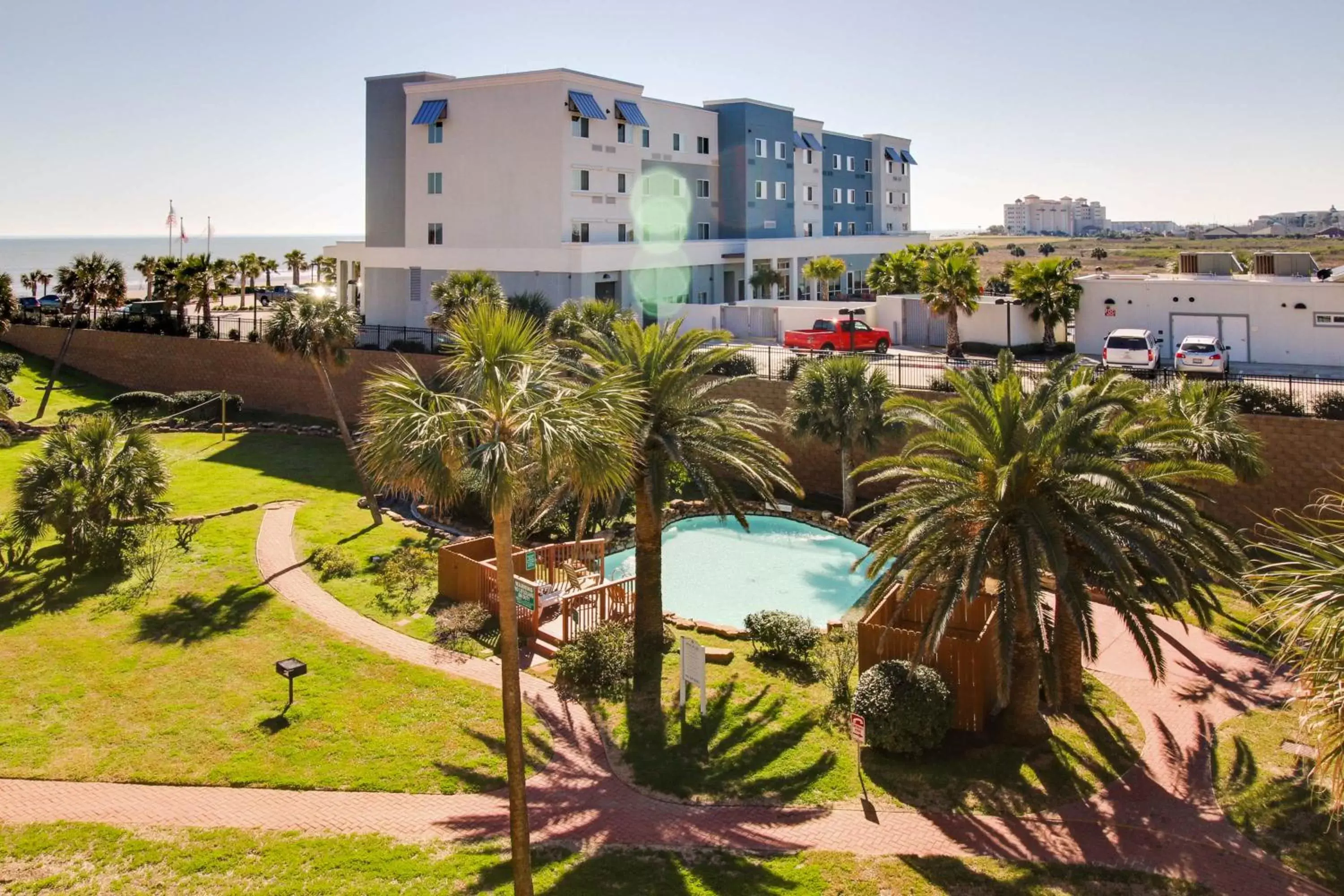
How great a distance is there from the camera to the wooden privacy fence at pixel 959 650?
664 inches

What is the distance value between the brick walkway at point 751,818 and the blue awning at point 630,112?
1628 inches

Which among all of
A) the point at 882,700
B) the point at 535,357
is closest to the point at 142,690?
the point at 535,357

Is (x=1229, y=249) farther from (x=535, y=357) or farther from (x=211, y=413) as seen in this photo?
(x=535, y=357)

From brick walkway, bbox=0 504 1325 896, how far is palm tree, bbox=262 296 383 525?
15.3 metres

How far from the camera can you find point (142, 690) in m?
18.6

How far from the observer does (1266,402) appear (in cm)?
2623

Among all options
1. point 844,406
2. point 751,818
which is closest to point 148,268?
point 844,406

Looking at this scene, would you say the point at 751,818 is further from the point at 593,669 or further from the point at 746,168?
the point at 746,168

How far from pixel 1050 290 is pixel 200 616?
3571 centimetres

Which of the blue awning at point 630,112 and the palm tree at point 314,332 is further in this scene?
the blue awning at point 630,112

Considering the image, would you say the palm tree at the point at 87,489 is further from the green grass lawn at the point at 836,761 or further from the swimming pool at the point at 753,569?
the green grass lawn at the point at 836,761

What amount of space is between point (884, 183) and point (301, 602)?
2671 inches

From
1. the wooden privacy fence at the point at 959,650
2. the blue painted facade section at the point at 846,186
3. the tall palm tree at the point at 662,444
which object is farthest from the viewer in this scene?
the blue painted facade section at the point at 846,186

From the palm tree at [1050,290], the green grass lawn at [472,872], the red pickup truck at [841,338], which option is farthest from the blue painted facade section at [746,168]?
the green grass lawn at [472,872]
